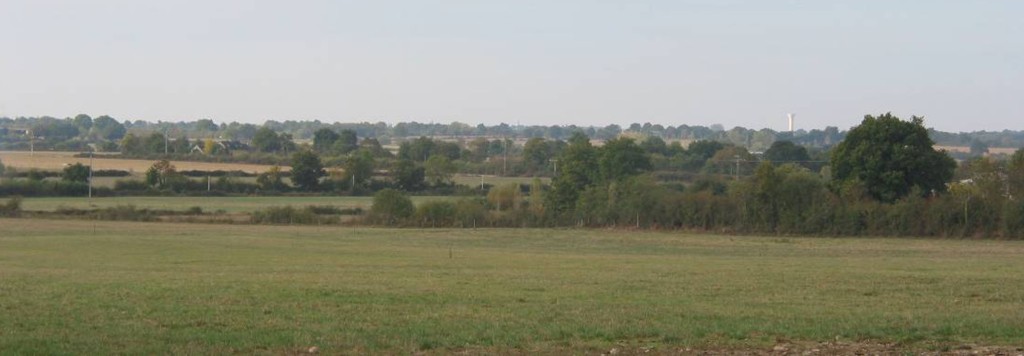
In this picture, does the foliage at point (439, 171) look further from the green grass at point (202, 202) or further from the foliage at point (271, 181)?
the foliage at point (271, 181)

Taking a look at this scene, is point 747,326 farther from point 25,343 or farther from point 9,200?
point 9,200

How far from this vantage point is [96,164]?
134m

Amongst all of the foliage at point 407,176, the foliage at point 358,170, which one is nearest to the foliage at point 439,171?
the foliage at point 407,176

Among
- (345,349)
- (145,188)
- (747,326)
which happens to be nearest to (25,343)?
(345,349)

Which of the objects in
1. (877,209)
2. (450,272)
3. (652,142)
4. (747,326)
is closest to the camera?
(747,326)

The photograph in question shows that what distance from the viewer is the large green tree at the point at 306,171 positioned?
121 metres

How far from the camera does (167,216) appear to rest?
90.2m

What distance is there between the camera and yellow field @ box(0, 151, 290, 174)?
122m

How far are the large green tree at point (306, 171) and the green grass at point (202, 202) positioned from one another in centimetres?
615

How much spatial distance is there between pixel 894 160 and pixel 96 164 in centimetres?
8580

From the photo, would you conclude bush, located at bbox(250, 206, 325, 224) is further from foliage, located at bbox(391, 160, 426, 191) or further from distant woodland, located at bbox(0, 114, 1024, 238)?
foliage, located at bbox(391, 160, 426, 191)

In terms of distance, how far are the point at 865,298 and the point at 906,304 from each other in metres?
1.39

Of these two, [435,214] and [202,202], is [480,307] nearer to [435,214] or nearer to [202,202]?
[435,214]

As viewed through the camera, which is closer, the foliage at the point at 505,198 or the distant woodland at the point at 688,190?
the distant woodland at the point at 688,190
